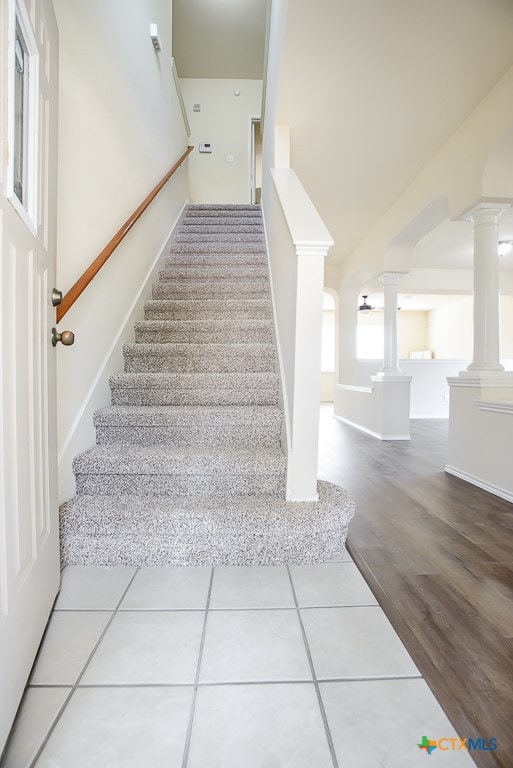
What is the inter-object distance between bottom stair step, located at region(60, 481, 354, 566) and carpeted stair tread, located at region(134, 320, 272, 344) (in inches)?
52.7

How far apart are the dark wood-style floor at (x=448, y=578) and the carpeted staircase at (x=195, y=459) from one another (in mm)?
289

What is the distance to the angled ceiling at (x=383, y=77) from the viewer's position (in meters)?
1.89

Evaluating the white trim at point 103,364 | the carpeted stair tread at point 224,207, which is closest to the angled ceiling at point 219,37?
the carpeted stair tread at point 224,207

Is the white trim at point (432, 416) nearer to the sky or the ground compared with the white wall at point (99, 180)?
nearer to the ground

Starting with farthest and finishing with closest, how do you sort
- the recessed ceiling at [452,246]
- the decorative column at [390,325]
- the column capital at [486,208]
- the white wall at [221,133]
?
the white wall at [221,133] < the decorative column at [390,325] < the recessed ceiling at [452,246] < the column capital at [486,208]

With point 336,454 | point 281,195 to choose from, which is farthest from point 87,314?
point 336,454

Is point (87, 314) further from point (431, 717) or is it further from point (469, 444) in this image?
point (469, 444)

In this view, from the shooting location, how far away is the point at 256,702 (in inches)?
33.9

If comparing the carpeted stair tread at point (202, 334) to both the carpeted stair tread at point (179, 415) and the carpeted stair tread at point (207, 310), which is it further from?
the carpeted stair tread at point (179, 415)

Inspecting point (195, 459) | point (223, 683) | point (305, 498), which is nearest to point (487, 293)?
point (305, 498)

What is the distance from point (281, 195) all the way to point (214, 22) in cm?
504

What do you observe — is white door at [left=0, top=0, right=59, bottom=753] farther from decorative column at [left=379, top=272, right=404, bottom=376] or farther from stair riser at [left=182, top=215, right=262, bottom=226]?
decorative column at [left=379, top=272, right=404, bottom=376]

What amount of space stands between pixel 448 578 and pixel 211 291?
8.02ft

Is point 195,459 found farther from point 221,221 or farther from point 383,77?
point 221,221
